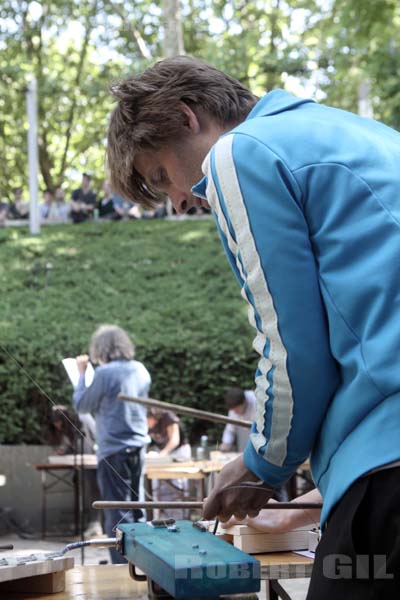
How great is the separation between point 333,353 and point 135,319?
11.5 m

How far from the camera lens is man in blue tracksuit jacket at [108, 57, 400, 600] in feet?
4.47

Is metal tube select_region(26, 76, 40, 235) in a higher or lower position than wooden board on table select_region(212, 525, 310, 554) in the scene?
lower

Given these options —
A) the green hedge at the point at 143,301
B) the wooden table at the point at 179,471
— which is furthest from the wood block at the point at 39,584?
the green hedge at the point at 143,301

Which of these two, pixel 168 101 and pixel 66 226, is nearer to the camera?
pixel 168 101

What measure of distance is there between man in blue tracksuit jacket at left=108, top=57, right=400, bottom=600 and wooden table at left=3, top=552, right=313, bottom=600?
426 mm

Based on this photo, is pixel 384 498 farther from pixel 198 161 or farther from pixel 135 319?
pixel 135 319

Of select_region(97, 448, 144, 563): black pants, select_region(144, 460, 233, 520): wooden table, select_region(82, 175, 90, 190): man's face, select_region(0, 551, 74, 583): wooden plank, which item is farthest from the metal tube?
select_region(0, 551, 74, 583): wooden plank

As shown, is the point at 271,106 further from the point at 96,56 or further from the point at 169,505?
the point at 96,56

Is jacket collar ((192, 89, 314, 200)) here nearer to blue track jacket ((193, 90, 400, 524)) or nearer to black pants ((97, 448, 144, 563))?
blue track jacket ((193, 90, 400, 524))

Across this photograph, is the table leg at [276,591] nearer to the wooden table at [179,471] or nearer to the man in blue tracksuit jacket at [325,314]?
the man in blue tracksuit jacket at [325,314]

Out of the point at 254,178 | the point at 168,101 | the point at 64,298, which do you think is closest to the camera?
the point at 254,178

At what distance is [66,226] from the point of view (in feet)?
51.4

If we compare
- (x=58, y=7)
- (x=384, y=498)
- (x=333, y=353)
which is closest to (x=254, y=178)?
(x=333, y=353)

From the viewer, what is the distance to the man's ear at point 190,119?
70.0 inches
